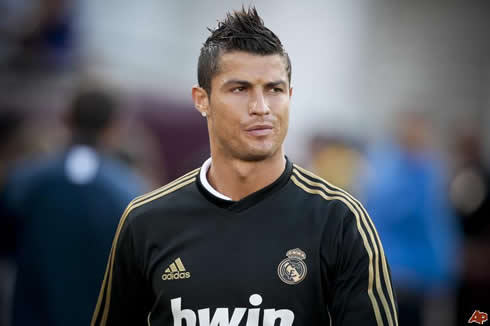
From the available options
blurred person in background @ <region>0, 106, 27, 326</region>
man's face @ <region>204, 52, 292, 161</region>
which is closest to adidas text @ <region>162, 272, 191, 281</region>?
man's face @ <region>204, 52, 292, 161</region>

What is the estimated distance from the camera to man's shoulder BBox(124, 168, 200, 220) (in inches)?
144

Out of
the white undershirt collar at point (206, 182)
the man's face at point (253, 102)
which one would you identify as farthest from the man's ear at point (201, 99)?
the white undershirt collar at point (206, 182)

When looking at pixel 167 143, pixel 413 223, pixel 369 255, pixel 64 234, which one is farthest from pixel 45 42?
pixel 369 255

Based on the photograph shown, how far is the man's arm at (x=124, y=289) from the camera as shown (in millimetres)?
3600

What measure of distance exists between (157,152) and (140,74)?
8.07 ft

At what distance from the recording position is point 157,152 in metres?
9.48

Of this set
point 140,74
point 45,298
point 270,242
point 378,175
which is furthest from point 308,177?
point 140,74

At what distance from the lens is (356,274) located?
3238mm

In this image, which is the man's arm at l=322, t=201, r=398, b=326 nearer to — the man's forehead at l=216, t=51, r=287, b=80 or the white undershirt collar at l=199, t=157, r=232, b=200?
the white undershirt collar at l=199, t=157, r=232, b=200

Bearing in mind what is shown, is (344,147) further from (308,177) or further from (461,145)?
(308,177)

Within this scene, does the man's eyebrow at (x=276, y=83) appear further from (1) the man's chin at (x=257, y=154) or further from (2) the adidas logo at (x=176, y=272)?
(2) the adidas logo at (x=176, y=272)

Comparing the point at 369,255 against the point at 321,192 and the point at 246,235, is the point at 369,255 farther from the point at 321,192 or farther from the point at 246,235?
the point at 246,235

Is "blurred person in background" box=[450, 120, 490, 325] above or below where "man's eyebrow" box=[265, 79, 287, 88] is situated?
below

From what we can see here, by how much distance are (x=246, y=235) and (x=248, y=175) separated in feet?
0.89
